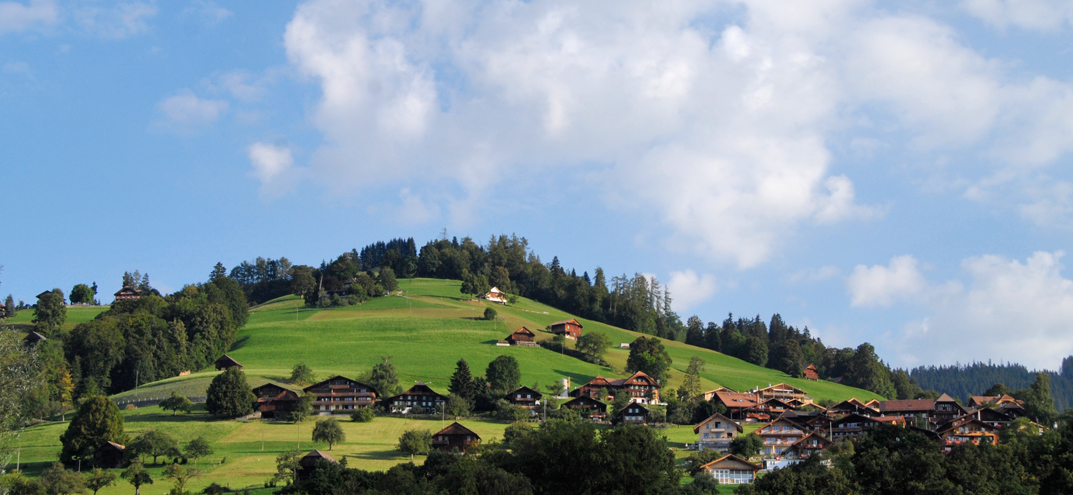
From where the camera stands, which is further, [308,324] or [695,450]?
[308,324]

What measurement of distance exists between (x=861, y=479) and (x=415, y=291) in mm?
141596

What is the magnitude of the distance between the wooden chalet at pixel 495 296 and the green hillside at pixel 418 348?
19.2 feet

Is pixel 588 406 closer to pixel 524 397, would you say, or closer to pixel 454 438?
pixel 524 397

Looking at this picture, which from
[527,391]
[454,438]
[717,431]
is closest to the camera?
[454,438]

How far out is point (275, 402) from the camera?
95188 mm

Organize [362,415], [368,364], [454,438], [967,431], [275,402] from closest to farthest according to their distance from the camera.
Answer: [454,438] → [967,431] → [362,415] → [275,402] → [368,364]

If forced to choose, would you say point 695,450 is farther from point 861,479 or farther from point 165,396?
point 165,396

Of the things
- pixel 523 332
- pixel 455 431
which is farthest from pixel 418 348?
pixel 455 431

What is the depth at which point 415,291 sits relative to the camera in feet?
620

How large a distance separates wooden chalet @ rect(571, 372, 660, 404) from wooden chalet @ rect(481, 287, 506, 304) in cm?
7014

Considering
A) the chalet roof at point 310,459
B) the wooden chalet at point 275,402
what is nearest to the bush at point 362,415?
the wooden chalet at point 275,402

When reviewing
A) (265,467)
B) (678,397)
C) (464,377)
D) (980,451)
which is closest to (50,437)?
(265,467)

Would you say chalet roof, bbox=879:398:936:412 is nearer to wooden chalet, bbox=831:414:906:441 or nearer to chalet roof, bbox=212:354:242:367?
wooden chalet, bbox=831:414:906:441

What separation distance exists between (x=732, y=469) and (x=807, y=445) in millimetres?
A: 12561
